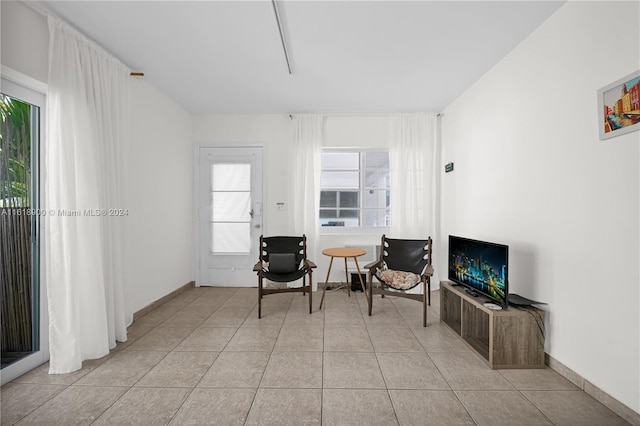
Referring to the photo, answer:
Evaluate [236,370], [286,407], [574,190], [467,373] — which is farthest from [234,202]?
[574,190]

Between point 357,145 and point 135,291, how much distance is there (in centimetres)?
353

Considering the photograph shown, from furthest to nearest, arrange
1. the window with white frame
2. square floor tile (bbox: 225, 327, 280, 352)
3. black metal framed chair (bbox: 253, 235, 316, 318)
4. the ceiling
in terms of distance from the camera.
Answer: the window with white frame
black metal framed chair (bbox: 253, 235, 316, 318)
square floor tile (bbox: 225, 327, 280, 352)
the ceiling

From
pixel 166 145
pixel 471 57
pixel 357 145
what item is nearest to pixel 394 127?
pixel 357 145

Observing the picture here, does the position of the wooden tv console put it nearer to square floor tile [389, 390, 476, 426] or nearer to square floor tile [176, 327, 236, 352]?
square floor tile [389, 390, 476, 426]

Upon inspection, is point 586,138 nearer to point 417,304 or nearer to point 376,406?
point 376,406

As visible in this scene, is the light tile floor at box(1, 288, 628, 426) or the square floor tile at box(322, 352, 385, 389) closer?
the light tile floor at box(1, 288, 628, 426)

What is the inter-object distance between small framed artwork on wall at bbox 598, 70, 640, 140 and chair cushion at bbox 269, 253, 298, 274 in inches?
118

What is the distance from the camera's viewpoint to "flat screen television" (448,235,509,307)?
2.31 m

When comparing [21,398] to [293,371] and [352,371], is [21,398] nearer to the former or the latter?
[293,371]

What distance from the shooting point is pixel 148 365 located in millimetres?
2301

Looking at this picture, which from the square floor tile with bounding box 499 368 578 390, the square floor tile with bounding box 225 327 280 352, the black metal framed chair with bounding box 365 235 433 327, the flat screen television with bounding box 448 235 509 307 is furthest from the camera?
the black metal framed chair with bounding box 365 235 433 327

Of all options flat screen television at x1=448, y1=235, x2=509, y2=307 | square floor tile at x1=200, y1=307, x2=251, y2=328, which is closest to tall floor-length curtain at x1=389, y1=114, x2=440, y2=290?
flat screen television at x1=448, y1=235, x2=509, y2=307

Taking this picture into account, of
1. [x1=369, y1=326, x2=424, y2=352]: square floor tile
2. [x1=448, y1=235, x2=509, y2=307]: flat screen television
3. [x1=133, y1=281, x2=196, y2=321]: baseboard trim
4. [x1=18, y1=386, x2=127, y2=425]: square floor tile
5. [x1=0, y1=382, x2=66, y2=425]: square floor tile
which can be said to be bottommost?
[x1=369, y1=326, x2=424, y2=352]: square floor tile

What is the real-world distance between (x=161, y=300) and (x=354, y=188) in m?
3.15
